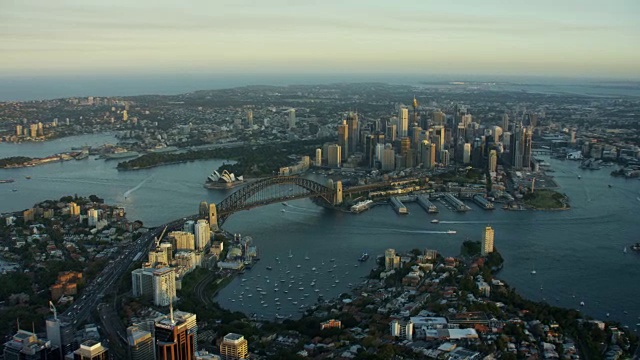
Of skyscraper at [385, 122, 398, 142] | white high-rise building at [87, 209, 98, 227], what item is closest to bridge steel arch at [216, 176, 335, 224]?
white high-rise building at [87, 209, 98, 227]

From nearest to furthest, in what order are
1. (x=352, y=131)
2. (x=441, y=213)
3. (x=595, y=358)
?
(x=595, y=358) < (x=441, y=213) < (x=352, y=131)

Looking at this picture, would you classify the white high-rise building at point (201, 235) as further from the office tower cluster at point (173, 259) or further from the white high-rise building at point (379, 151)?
the white high-rise building at point (379, 151)

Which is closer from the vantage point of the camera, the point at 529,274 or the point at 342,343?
the point at 342,343

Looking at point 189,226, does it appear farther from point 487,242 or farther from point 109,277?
point 487,242

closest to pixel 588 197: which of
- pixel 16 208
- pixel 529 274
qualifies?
pixel 529 274

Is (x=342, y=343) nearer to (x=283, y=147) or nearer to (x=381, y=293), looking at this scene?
(x=381, y=293)
